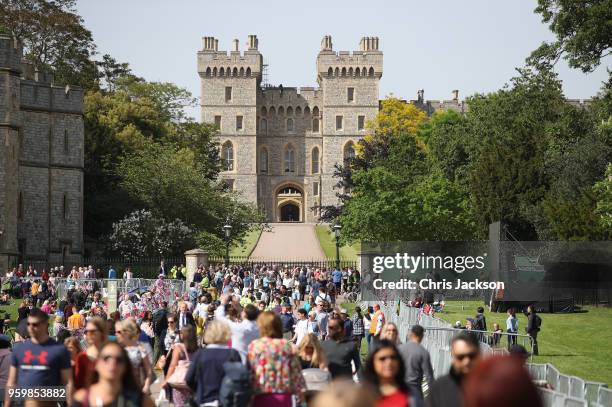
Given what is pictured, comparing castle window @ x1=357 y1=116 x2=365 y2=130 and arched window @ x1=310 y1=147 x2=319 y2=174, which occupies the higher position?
castle window @ x1=357 y1=116 x2=365 y2=130

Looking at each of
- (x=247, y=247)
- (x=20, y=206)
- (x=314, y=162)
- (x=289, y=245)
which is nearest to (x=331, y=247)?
(x=289, y=245)

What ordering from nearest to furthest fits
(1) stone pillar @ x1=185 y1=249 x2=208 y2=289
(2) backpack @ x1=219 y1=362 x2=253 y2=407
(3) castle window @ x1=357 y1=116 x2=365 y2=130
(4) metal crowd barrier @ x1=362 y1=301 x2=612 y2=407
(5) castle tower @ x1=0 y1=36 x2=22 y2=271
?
(2) backpack @ x1=219 y1=362 x2=253 y2=407 < (4) metal crowd barrier @ x1=362 y1=301 x2=612 y2=407 < (1) stone pillar @ x1=185 y1=249 x2=208 y2=289 < (5) castle tower @ x1=0 y1=36 x2=22 y2=271 < (3) castle window @ x1=357 y1=116 x2=365 y2=130

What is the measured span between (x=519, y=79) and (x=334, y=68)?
1538 inches

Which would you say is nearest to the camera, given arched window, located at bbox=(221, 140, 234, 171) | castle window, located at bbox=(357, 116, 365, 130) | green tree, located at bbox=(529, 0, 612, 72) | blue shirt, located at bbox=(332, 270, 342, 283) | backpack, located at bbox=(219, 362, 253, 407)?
backpack, located at bbox=(219, 362, 253, 407)

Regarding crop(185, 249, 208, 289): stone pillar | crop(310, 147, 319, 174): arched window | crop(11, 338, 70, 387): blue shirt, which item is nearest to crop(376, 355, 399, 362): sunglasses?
crop(11, 338, 70, 387): blue shirt

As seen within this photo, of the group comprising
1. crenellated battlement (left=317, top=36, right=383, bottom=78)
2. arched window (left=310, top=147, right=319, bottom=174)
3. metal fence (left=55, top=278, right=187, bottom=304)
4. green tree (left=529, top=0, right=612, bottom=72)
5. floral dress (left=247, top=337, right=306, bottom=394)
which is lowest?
floral dress (left=247, top=337, right=306, bottom=394)

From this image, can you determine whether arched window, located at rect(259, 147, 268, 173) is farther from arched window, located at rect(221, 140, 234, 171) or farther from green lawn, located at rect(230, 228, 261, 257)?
green lawn, located at rect(230, 228, 261, 257)

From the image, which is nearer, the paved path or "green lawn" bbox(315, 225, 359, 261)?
"green lawn" bbox(315, 225, 359, 261)

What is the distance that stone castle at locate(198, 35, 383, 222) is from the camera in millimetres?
100938

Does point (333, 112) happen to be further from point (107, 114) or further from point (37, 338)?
point (37, 338)

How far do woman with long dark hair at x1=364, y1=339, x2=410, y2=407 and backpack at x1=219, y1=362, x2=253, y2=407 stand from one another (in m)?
1.34

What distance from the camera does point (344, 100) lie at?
10125 cm

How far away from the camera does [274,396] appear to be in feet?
30.6

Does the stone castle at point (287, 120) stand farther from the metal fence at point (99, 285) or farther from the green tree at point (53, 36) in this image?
the metal fence at point (99, 285)
